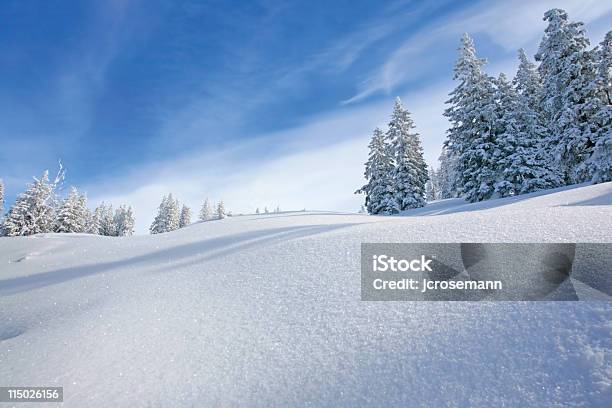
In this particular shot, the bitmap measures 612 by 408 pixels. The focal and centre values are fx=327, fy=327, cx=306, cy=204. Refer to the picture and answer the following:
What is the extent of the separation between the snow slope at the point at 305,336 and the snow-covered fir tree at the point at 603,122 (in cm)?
1590

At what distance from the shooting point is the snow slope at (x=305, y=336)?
6.98 feet

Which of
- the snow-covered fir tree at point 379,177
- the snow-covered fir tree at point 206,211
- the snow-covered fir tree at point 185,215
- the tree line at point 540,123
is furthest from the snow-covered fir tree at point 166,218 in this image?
the tree line at point 540,123

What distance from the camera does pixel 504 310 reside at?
2602 mm

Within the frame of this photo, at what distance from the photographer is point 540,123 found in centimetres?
2684

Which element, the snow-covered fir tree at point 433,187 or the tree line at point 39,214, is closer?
the tree line at point 39,214

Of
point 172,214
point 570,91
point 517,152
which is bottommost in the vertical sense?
point 172,214

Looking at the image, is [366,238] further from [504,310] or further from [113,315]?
[113,315]

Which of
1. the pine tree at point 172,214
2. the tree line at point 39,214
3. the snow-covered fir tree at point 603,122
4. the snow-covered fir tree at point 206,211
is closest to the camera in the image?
the snow-covered fir tree at point 603,122

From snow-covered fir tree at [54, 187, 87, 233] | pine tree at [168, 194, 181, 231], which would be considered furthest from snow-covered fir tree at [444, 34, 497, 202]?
pine tree at [168, 194, 181, 231]

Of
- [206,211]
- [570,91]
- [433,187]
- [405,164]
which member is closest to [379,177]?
[405,164]

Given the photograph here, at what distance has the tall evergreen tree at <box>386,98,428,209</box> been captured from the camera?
28.3 m

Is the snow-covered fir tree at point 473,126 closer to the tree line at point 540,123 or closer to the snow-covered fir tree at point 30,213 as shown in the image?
the tree line at point 540,123
